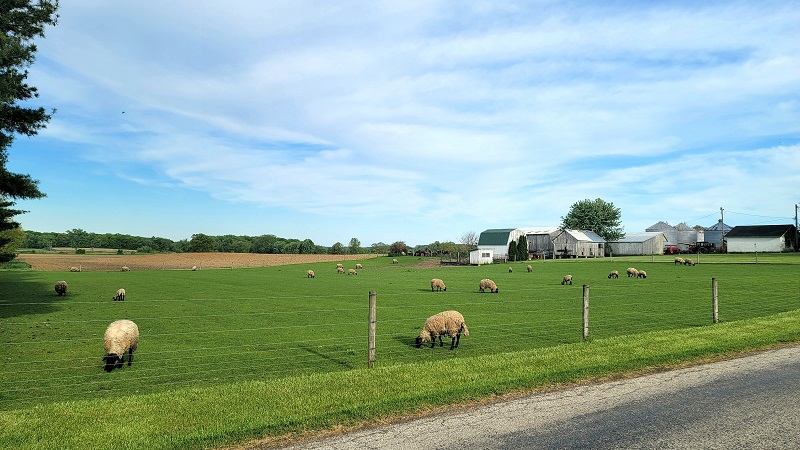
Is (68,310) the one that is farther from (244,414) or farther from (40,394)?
(244,414)

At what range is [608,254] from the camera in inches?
4540

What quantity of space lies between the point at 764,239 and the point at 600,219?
112 feet

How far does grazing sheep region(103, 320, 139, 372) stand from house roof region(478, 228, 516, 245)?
9718 centimetres

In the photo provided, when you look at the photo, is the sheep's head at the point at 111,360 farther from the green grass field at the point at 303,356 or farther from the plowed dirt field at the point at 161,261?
the plowed dirt field at the point at 161,261

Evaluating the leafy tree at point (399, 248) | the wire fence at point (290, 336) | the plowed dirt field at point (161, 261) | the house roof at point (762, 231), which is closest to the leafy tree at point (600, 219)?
the house roof at point (762, 231)

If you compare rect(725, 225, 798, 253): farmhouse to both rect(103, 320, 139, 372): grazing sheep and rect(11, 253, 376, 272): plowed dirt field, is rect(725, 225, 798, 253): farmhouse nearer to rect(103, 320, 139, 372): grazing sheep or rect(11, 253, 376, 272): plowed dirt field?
rect(11, 253, 376, 272): plowed dirt field

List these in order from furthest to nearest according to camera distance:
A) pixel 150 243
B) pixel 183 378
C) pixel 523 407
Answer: pixel 150 243 → pixel 183 378 → pixel 523 407

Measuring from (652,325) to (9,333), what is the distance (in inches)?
→ 970

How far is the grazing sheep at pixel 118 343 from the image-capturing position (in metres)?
12.5

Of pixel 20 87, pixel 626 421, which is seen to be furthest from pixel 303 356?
pixel 20 87

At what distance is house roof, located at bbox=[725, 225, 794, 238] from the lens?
96.8 metres

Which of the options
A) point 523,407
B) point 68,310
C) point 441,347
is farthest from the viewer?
point 68,310

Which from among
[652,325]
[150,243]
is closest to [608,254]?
[652,325]

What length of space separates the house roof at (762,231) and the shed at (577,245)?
27218mm
